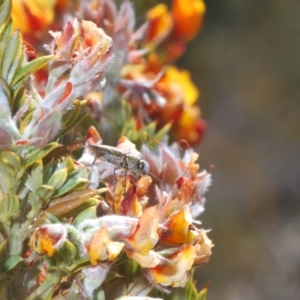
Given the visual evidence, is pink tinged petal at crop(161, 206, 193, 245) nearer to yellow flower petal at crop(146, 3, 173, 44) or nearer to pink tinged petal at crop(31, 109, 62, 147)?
pink tinged petal at crop(31, 109, 62, 147)

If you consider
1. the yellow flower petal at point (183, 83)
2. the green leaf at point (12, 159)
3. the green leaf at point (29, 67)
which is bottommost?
the yellow flower petal at point (183, 83)

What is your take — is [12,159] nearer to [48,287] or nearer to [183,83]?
[48,287]

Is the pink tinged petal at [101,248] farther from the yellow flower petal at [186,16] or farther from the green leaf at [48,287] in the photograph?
the yellow flower petal at [186,16]

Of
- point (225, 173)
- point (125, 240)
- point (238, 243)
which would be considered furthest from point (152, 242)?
point (225, 173)

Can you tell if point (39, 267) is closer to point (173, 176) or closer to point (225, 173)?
point (173, 176)

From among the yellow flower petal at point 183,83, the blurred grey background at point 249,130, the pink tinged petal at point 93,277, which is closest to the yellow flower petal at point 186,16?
the yellow flower petal at point 183,83
